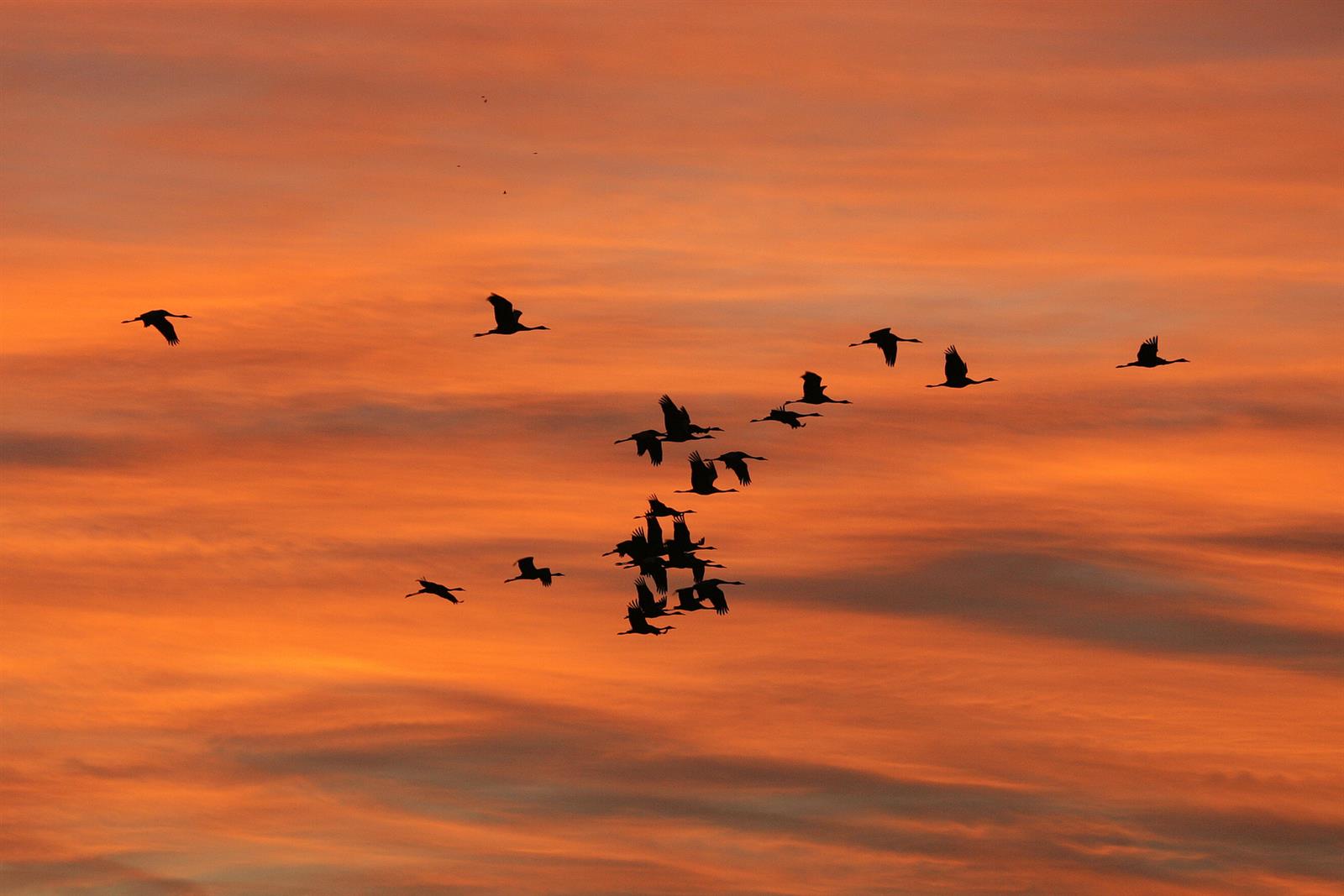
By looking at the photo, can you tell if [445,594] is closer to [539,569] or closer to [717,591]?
[539,569]

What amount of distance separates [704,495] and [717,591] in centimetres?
1301

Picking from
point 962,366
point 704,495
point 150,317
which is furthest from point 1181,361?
point 150,317

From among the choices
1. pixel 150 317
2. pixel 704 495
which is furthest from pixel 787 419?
pixel 150 317

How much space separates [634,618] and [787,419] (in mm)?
16506

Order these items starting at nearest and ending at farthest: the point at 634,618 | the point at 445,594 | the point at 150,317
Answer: the point at 150,317 → the point at 445,594 → the point at 634,618

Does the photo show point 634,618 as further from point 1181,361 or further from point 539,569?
point 1181,361

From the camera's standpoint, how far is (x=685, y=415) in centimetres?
12988

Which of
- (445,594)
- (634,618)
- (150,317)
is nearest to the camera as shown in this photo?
(150,317)

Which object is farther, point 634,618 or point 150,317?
point 634,618

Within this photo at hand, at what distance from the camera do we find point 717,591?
145750 millimetres

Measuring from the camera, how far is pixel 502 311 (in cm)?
12862

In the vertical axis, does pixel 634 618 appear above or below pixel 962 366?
below

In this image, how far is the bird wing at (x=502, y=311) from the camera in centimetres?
12712

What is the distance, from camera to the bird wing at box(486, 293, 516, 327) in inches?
5005
